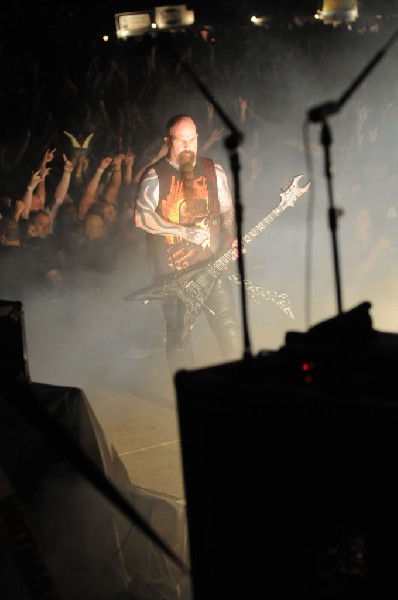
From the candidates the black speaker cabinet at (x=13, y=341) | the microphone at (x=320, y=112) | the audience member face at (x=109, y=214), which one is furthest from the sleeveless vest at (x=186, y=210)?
the microphone at (x=320, y=112)

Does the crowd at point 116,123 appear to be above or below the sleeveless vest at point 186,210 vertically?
above

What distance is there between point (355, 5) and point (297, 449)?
1027cm

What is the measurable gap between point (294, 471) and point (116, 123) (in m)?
8.29

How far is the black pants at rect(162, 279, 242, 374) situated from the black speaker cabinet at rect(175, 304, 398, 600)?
5.35 m

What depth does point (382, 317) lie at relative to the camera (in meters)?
10.1

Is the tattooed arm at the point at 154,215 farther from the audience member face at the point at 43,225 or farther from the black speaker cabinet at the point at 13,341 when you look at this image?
the black speaker cabinet at the point at 13,341

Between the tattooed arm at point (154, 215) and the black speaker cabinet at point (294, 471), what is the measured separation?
619 centimetres

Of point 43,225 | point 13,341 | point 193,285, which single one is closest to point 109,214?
point 43,225

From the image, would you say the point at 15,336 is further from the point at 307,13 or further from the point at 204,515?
the point at 307,13

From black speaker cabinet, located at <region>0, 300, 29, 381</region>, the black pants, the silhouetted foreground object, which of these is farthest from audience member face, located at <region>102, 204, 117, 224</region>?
the silhouetted foreground object

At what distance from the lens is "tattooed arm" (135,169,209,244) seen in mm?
8273

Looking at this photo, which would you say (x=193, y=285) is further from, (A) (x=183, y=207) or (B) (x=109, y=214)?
(B) (x=109, y=214)

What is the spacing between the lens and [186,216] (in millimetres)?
8375

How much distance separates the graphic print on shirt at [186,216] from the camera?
828 centimetres
